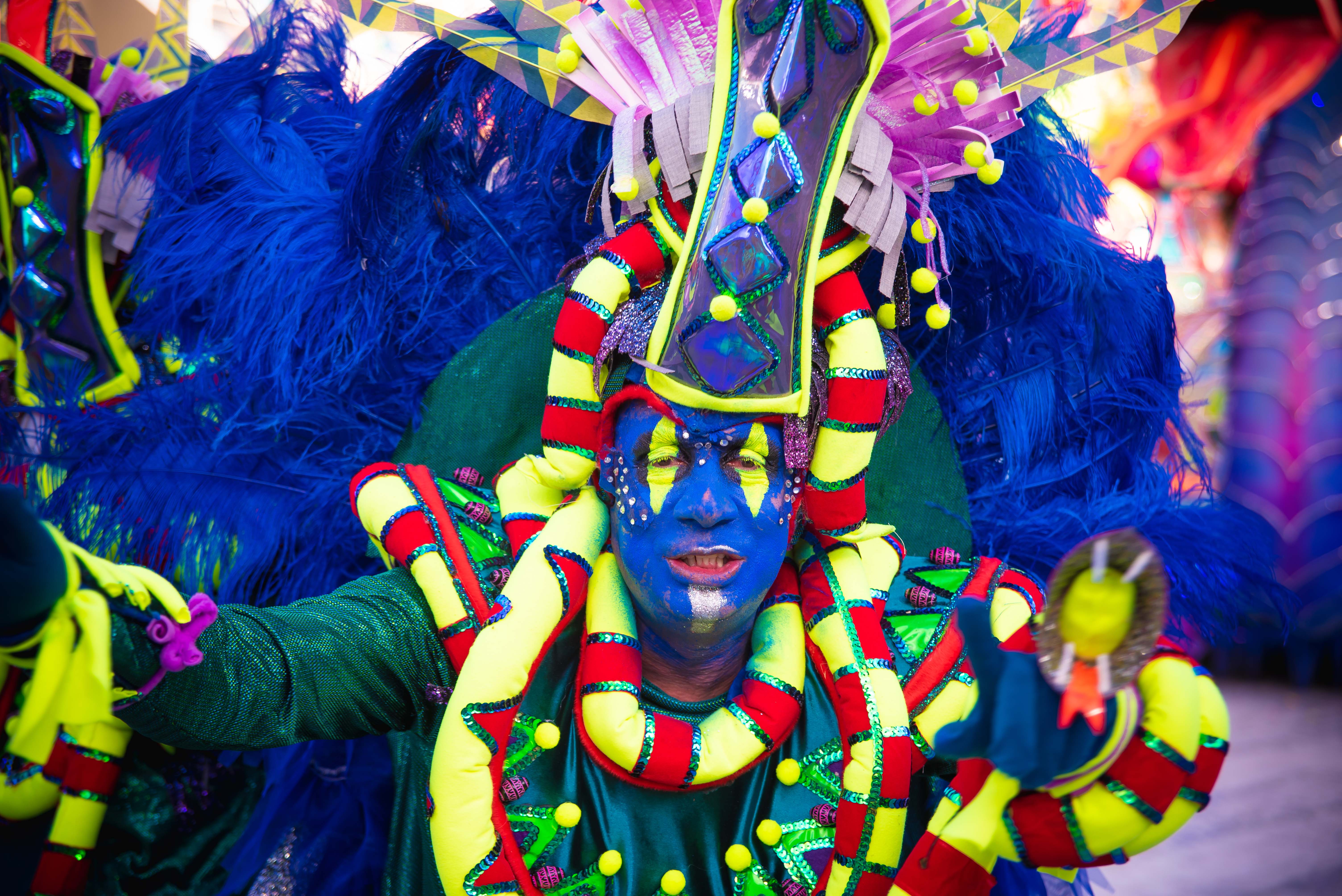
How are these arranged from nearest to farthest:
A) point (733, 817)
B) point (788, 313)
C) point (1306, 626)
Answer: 1. point (788, 313)
2. point (733, 817)
3. point (1306, 626)

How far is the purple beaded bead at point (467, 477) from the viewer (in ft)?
6.10

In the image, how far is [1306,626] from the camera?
Answer: 5.04 meters

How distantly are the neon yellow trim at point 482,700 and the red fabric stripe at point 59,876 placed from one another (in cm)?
59

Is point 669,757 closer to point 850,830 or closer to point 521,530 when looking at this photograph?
point 850,830

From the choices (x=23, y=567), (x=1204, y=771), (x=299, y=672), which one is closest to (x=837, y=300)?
(x=1204, y=771)

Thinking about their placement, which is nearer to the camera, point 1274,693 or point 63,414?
point 63,414

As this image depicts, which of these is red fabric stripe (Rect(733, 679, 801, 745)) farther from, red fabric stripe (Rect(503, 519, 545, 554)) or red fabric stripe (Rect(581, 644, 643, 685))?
red fabric stripe (Rect(503, 519, 545, 554))

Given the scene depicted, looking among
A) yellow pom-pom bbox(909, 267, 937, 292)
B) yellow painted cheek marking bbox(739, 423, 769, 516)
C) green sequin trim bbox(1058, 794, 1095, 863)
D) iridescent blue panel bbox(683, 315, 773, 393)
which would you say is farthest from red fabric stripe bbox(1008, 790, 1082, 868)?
yellow pom-pom bbox(909, 267, 937, 292)

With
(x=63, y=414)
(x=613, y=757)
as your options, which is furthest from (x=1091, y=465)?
(x=63, y=414)

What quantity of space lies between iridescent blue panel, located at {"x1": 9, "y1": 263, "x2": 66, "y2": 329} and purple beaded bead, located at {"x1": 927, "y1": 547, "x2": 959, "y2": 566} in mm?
1652

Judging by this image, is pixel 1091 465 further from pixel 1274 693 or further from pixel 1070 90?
pixel 1274 693

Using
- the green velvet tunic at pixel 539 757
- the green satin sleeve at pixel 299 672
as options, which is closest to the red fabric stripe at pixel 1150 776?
the green velvet tunic at pixel 539 757

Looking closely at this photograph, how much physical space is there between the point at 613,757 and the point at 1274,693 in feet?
15.0

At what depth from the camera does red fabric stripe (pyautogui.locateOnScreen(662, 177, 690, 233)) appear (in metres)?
1.62
